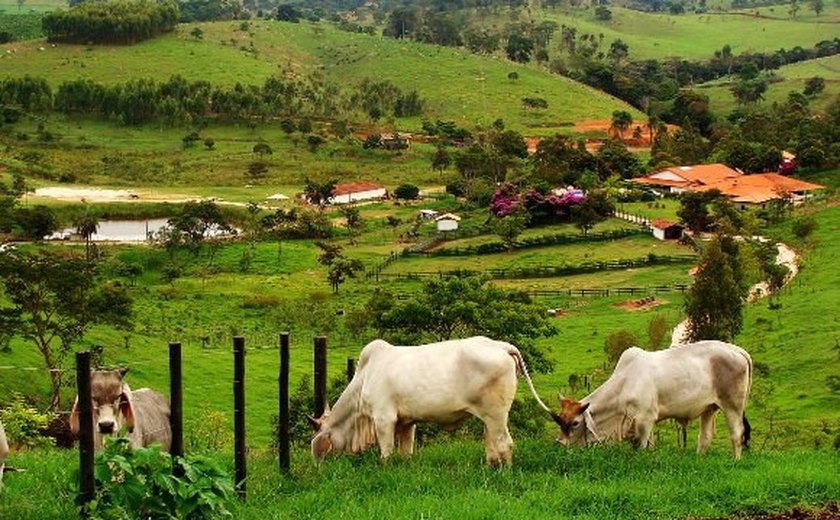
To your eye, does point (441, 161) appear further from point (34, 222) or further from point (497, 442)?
point (497, 442)

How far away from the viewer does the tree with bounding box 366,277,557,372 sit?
99.4 feet

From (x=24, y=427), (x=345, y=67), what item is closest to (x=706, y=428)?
(x=24, y=427)

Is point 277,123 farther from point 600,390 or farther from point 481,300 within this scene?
point 600,390

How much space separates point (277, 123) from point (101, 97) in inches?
808

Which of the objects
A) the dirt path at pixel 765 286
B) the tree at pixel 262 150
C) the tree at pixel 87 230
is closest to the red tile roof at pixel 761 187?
the dirt path at pixel 765 286

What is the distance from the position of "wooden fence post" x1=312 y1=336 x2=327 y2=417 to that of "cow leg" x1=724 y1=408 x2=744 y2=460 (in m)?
5.30

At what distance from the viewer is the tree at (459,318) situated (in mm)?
30297

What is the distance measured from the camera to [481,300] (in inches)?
1253

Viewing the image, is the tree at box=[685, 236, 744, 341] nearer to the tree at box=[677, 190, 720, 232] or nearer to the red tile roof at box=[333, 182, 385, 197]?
the tree at box=[677, 190, 720, 232]

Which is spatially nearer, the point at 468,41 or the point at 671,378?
the point at 671,378

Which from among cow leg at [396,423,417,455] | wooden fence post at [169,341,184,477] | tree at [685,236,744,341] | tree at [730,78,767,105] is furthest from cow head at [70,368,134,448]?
tree at [730,78,767,105]

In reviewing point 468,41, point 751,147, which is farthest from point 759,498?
point 468,41

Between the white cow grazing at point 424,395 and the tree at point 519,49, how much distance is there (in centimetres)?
14799

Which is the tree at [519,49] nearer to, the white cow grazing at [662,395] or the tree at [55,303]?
the tree at [55,303]
